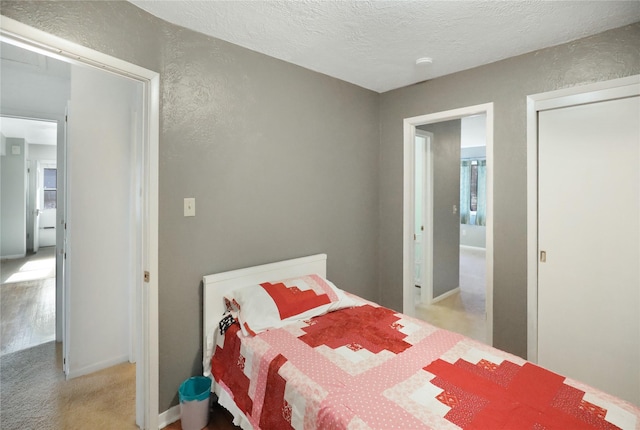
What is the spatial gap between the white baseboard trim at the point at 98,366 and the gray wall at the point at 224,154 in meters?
0.99

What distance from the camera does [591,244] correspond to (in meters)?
2.07

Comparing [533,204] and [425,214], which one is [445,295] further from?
[533,204]

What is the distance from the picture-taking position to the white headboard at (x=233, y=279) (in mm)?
1997

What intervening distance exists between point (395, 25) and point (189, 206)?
170cm

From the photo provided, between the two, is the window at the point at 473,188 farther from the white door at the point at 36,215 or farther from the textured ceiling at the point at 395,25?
the white door at the point at 36,215

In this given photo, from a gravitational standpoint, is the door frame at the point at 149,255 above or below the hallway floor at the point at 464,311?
above

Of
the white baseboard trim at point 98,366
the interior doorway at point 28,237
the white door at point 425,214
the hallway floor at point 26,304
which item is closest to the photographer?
the white baseboard trim at point 98,366

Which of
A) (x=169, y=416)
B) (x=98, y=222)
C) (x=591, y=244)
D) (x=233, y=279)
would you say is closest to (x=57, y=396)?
(x=169, y=416)

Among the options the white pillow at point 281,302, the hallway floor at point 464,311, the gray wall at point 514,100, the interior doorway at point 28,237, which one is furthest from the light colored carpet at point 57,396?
the hallway floor at point 464,311

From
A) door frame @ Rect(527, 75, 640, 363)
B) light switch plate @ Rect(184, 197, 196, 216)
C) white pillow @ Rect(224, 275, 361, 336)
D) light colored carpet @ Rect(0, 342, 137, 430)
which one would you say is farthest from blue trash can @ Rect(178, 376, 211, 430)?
→ door frame @ Rect(527, 75, 640, 363)

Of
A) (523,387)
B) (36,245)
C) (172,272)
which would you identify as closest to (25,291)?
(36,245)

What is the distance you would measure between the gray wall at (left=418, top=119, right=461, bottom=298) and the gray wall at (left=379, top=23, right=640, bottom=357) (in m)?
1.28

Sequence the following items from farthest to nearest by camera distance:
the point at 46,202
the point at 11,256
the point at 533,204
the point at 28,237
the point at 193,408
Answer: the point at 46,202, the point at 28,237, the point at 11,256, the point at 533,204, the point at 193,408

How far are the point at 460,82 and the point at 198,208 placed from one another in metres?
2.31
